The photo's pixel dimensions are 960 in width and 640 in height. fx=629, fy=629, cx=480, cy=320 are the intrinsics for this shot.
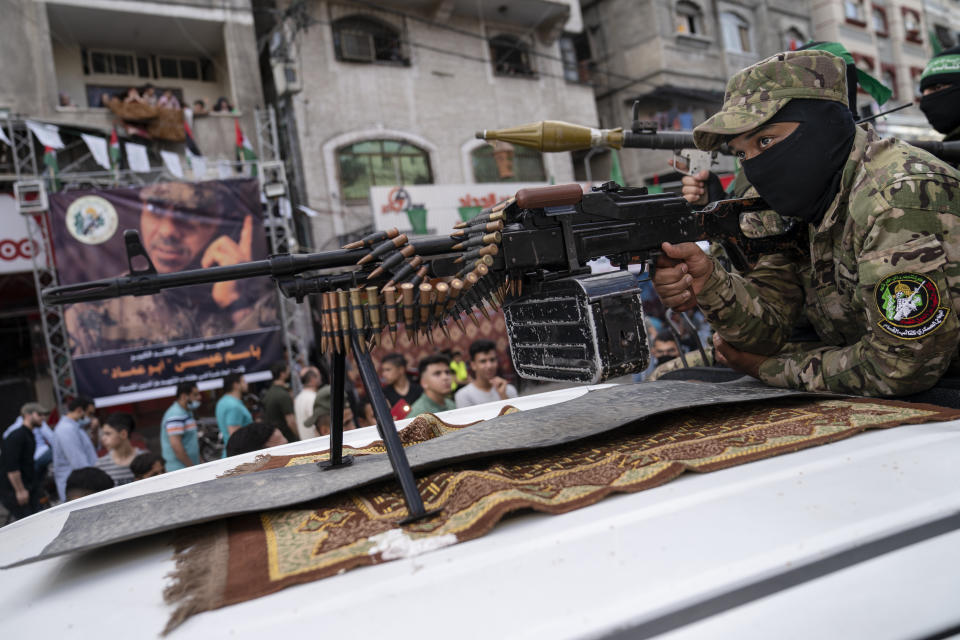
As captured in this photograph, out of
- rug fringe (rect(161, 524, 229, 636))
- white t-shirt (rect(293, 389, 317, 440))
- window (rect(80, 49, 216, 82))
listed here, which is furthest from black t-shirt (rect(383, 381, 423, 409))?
window (rect(80, 49, 216, 82))

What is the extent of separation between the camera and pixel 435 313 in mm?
1959

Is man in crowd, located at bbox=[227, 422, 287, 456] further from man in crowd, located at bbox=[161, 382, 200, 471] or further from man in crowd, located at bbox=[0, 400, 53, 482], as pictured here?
man in crowd, located at bbox=[0, 400, 53, 482]

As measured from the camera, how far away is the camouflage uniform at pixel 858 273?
2121 millimetres

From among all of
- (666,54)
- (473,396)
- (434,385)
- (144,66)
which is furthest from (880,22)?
(434,385)

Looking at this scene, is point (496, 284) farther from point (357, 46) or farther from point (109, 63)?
point (109, 63)

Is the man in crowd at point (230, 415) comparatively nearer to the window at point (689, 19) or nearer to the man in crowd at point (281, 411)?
the man in crowd at point (281, 411)

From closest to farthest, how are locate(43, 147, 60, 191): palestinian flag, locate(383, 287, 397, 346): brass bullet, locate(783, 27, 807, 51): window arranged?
locate(383, 287, 397, 346): brass bullet → locate(43, 147, 60, 191): palestinian flag → locate(783, 27, 807, 51): window

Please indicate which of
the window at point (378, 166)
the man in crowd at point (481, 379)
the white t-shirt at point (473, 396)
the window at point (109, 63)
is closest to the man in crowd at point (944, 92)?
the man in crowd at point (481, 379)

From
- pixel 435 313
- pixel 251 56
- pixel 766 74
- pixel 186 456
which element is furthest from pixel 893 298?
pixel 251 56

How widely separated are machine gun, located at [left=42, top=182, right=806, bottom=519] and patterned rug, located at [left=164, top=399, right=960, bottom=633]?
0.13 meters

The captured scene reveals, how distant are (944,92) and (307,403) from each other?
596 centimetres

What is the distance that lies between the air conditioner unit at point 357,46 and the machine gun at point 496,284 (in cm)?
1545

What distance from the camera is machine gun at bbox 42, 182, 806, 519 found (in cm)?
183

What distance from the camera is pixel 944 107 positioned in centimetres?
375
